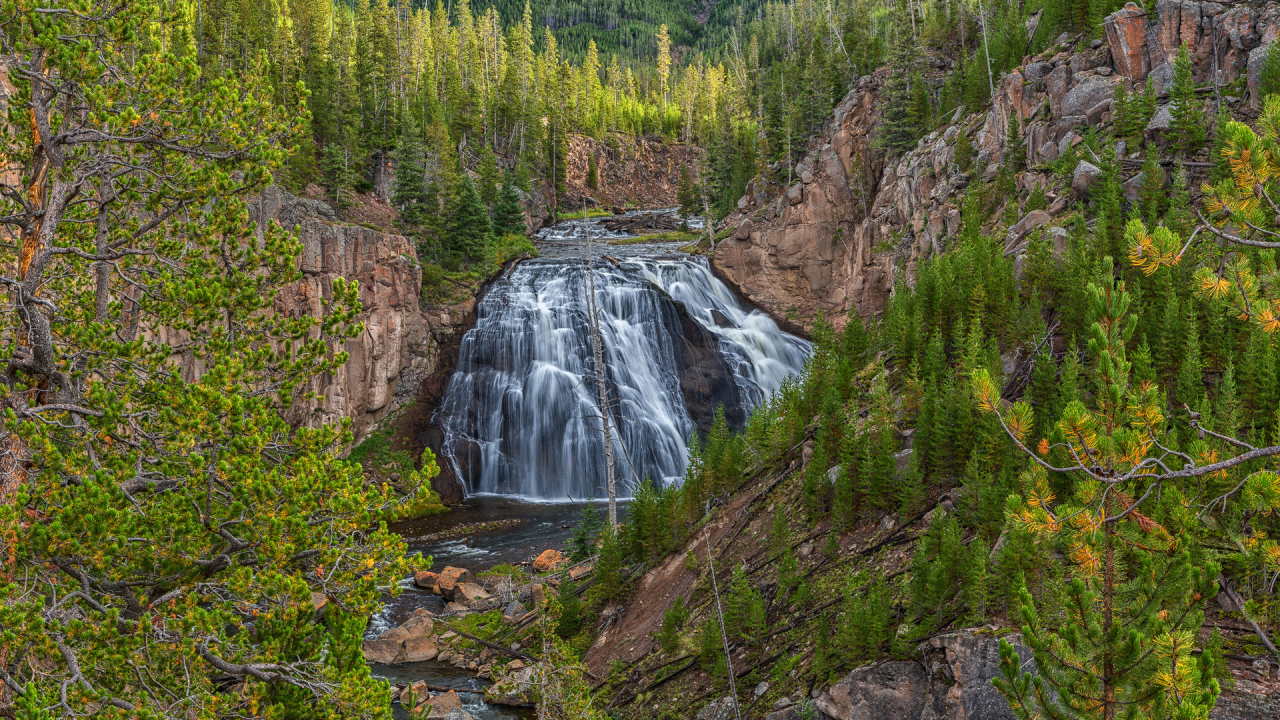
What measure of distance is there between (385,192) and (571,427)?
86.6 ft

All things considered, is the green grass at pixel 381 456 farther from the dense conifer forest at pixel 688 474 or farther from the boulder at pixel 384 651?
the dense conifer forest at pixel 688 474

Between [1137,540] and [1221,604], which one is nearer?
[1137,540]

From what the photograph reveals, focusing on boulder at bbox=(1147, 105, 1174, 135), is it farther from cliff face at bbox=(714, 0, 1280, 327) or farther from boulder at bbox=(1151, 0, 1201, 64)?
boulder at bbox=(1151, 0, 1201, 64)

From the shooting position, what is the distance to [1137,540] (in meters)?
5.16

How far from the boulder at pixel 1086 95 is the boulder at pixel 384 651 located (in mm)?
25260

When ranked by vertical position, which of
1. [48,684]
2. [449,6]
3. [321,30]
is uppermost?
[449,6]

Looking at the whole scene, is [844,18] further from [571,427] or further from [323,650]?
[323,650]

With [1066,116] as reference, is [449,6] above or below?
above

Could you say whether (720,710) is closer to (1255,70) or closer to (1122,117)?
(1122,117)

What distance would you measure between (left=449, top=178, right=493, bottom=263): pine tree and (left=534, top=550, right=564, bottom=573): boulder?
906 inches

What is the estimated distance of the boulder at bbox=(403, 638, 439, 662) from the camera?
1644 cm

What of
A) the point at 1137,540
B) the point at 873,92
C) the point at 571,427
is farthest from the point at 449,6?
the point at 1137,540

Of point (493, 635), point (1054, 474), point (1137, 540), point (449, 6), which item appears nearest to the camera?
point (1137, 540)

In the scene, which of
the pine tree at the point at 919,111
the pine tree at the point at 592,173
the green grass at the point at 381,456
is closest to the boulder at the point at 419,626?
the green grass at the point at 381,456
